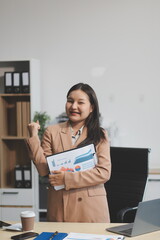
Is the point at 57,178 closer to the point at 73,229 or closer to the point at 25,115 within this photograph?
the point at 73,229

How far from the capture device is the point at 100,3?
430cm

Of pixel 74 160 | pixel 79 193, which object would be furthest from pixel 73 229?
pixel 74 160

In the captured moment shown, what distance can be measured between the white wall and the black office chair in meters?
1.26

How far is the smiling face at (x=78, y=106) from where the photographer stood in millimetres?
2264

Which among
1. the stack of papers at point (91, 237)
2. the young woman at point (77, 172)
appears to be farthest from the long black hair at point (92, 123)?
the stack of papers at point (91, 237)

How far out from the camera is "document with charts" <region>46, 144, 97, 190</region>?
216 centimetres

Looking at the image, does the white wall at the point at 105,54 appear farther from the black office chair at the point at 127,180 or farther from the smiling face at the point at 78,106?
the smiling face at the point at 78,106

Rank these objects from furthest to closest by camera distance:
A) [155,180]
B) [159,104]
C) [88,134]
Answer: [159,104] < [155,180] < [88,134]

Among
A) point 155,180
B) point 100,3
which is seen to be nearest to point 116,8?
point 100,3

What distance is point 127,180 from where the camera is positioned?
2.98m

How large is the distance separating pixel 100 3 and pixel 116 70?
80 cm

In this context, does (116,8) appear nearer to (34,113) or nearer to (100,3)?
(100,3)

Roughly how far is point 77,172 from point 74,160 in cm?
7

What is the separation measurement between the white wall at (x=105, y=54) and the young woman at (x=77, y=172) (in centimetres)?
197
